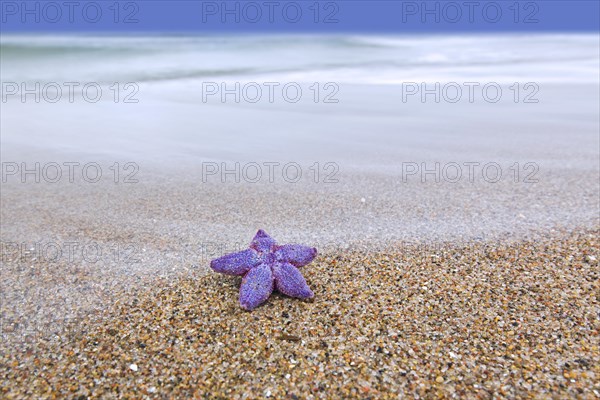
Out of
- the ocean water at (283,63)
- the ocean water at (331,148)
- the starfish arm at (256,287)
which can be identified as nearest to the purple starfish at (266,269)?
the starfish arm at (256,287)

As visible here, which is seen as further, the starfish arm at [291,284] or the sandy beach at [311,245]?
the starfish arm at [291,284]

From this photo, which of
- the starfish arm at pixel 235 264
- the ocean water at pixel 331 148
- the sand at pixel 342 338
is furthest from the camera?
the ocean water at pixel 331 148

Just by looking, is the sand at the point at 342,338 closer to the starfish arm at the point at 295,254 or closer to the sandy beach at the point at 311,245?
the sandy beach at the point at 311,245

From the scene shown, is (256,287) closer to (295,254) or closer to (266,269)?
(266,269)

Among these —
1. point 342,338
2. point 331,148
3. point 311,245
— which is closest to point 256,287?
point 342,338

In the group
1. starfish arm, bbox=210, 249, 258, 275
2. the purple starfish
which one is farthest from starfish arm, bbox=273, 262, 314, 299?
starfish arm, bbox=210, 249, 258, 275

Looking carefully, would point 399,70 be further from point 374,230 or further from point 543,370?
point 543,370

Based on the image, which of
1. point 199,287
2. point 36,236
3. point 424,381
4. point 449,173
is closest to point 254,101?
point 449,173

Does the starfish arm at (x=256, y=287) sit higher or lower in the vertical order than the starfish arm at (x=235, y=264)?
lower
